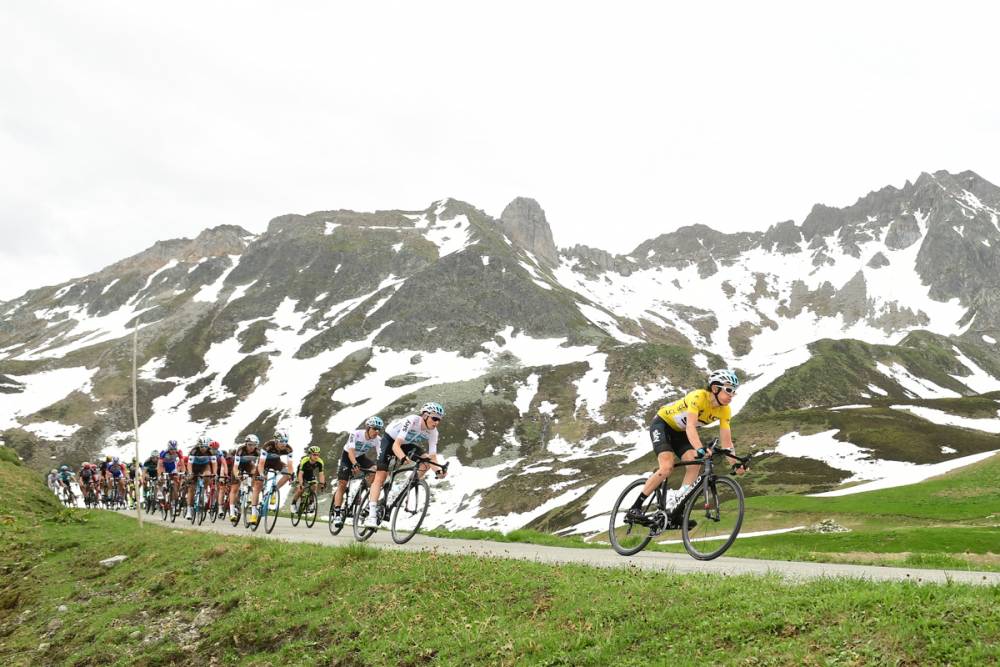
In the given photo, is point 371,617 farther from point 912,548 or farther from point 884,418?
point 884,418

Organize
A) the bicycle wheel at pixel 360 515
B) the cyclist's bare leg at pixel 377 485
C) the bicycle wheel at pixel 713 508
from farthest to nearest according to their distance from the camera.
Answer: the bicycle wheel at pixel 360 515 < the cyclist's bare leg at pixel 377 485 < the bicycle wheel at pixel 713 508

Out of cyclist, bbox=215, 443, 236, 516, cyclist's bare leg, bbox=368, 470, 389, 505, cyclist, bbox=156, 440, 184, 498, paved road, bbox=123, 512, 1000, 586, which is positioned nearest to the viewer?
paved road, bbox=123, 512, 1000, 586

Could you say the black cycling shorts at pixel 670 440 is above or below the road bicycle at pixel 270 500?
above

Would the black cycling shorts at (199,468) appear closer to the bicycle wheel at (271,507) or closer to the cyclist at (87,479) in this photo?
the bicycle wheel at (271,507)

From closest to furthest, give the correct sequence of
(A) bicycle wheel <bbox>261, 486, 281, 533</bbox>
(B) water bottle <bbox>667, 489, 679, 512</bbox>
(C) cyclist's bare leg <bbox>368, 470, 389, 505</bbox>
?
(B) water bottle <bbox>667, 489, 679, 512</bbox>
(C) cyclist's bare leg <bbox>368, 470, 389, 505</bbox>
(A) bicycle wheel <bbox>261, 486, 281, 533</bbox>

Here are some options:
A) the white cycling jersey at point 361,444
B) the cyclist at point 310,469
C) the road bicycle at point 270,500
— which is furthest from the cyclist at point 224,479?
the white cycling jersey at point 361,444

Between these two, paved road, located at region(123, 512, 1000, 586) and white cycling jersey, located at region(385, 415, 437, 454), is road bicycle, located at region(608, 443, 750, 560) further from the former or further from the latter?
white cycling jersey, located at region(385, 415, 437, 454)

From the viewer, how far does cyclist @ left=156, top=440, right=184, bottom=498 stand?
3425 centimetres

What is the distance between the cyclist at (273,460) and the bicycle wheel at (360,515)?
4407mm

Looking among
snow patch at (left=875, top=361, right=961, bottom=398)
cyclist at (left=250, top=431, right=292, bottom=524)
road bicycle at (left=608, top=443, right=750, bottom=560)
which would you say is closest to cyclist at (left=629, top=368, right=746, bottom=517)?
road bicycle at (left=608, top=443, right=750, bottom=560)

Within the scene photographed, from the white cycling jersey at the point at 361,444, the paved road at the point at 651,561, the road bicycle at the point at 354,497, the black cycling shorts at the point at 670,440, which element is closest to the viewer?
the paved road at the point at 651,561

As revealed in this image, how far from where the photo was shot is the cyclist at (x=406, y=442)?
1695 cm

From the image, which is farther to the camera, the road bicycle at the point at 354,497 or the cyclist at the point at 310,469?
the cyclist at the point at 310,469

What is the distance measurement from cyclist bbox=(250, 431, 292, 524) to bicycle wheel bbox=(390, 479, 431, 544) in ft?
22.0
